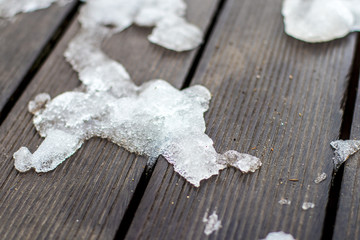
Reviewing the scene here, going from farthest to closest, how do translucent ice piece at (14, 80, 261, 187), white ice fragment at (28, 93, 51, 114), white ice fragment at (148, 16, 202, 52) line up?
1. white ice fragment at (148, 16, 202, 52)
2. white ice fragment at (28, 93, 51, 114)
3. translucent ice piece at (14, 80, 261, 187)

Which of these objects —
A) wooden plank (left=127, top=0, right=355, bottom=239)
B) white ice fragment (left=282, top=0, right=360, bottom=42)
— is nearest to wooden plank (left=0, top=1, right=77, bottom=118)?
wooden plank (left=127, top=0, right=355, bottom=239)

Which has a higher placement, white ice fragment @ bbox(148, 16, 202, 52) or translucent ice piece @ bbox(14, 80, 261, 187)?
white ice fragment @ bbox(148, 16, 202, 52)

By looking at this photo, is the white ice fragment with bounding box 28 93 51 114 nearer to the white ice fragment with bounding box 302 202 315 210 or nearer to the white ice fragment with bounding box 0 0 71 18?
the white ice fragment with bounding box 0 0 71 18

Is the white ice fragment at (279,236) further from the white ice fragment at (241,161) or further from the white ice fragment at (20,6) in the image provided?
the white ice fragment at (20,6)

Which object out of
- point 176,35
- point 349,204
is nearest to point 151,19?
point 176,35

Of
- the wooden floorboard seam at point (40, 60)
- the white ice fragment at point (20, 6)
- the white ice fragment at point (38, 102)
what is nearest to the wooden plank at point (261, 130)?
the white ice fragment at point (38, 102)

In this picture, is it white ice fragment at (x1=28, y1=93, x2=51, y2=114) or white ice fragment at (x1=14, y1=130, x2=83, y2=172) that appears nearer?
white ice fragment at (x1=14, y1=130, x2=83, y2=172)
